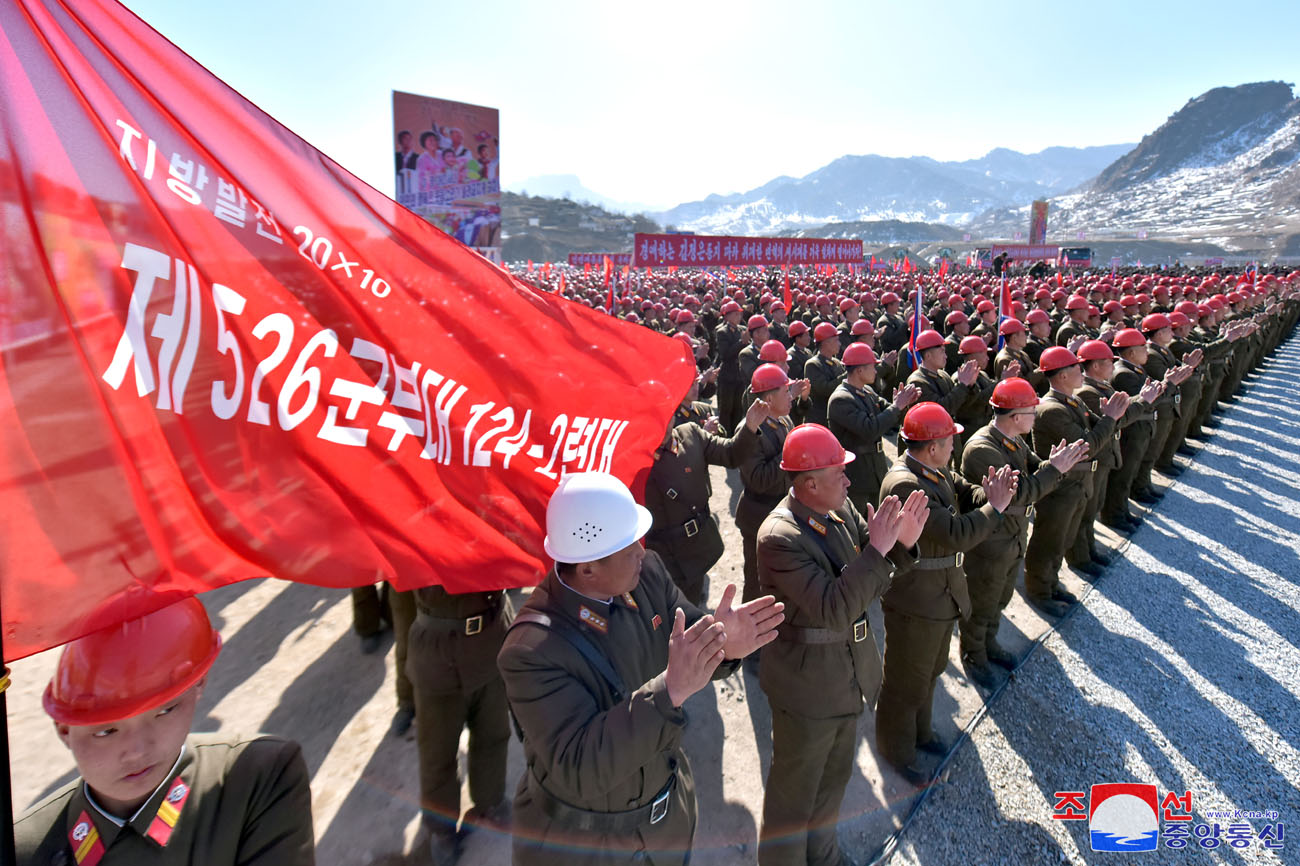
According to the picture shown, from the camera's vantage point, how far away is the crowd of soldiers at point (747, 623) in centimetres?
189

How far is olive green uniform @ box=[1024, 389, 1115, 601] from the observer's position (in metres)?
5.69

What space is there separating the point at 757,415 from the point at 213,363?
3.85 metres

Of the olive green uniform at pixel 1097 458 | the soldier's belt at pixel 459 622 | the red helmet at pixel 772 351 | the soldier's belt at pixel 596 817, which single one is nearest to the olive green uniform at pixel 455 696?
the soldier's belt at pixel 459 622

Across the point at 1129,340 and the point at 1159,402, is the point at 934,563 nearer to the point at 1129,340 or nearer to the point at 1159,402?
the point at 1129,340

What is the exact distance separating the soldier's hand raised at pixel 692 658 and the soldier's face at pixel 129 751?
1.27 metres

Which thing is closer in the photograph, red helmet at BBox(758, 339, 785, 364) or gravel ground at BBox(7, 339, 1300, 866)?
gravel ground at BBox(7, 339, 1300, 866)

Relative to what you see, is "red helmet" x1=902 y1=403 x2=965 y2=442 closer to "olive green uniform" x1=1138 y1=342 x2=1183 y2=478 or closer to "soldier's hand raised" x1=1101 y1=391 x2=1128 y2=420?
"soldier's hand raised" x1=1101 y1=391 x2=1128 y2=420

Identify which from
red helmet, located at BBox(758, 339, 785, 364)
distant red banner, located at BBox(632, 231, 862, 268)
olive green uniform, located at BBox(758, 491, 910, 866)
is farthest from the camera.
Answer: distant red banner, located at BBox(632, 231, 862, 268)

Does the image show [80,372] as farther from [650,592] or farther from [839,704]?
[839,704]

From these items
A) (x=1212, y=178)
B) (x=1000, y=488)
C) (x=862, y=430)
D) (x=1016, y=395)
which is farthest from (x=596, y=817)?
(x=1212, y=178)

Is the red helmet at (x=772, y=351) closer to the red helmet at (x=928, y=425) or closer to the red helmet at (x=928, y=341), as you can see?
the red helmet at (x=928, y=341)

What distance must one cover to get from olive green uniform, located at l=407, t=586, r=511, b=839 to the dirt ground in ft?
1.22

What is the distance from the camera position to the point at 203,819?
1538 mm

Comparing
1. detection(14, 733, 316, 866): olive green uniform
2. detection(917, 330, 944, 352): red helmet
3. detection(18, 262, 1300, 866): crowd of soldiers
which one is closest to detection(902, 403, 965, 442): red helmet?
detection(18, 262, 1300, 866): crowd of soldiers
